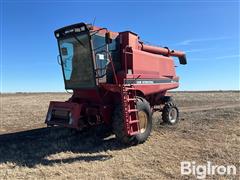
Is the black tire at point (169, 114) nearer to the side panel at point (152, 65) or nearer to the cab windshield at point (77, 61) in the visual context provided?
the side panel at point (152, 65)

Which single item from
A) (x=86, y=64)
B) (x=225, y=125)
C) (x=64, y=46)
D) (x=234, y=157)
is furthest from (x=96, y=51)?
(x=225, y=125)

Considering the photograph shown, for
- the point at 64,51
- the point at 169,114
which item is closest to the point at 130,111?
the point at 64,51

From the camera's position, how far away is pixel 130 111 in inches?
348

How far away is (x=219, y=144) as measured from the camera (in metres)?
8.90

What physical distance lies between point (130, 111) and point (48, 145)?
2.64 m

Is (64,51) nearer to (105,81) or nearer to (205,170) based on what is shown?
(105,81)

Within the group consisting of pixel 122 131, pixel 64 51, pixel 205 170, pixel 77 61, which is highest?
pixel 64 51

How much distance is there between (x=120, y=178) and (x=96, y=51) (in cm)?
413

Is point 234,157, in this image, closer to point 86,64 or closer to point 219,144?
point 219,144

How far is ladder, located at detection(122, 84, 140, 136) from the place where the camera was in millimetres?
8638

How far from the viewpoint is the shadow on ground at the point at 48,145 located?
312 inches

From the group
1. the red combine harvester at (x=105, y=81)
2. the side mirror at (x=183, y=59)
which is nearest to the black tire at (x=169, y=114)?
the red combine harvester at (x=105, y=81)

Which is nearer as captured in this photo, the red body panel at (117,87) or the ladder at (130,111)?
the ladder at (130,111)

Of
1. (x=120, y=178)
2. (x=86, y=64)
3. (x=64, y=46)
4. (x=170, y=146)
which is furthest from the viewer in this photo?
A: (x=64, y=46)
